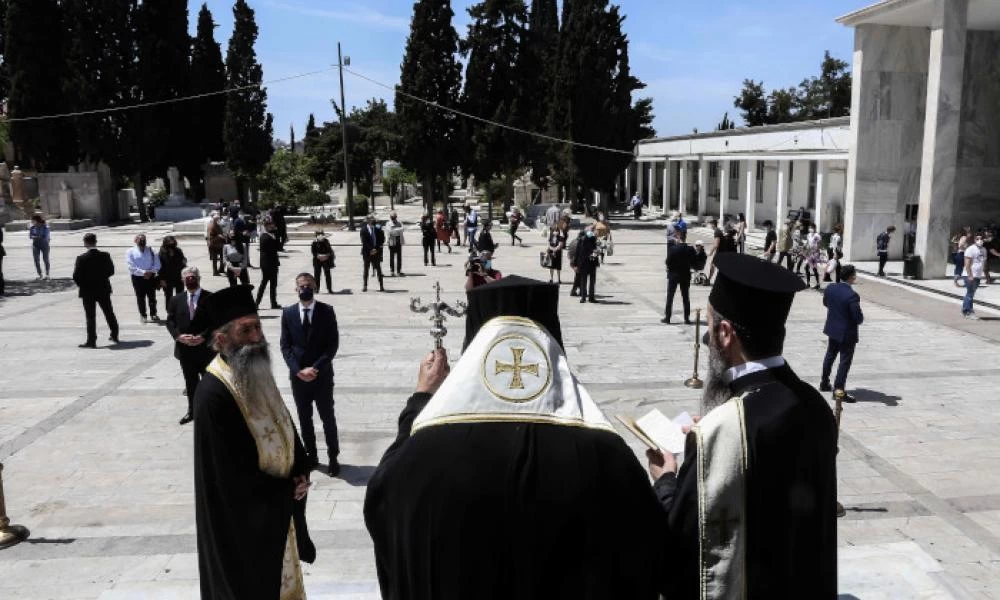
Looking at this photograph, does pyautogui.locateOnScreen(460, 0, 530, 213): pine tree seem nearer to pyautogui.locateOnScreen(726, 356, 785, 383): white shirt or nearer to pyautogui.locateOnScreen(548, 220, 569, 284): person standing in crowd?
pyautogui.locateOnScreen(548, 220, 569, 284): person standing in crowd

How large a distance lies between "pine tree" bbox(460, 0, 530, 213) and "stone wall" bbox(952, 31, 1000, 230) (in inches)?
828

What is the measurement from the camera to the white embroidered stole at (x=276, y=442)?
4.04 metres

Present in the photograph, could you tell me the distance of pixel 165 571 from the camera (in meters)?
5.28

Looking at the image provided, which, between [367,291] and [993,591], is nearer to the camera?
[993,591]

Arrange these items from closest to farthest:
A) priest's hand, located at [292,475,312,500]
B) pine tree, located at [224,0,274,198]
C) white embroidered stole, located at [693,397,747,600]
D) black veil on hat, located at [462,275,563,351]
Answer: black veil on hat, located at [462,275,563,351] → white embroidered stole, located at [693,397,747,600] → priest's hand, located at [292,475,312,500] → pine tree, located at [224,0,274,198]

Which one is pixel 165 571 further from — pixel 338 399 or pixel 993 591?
pixel 993 591

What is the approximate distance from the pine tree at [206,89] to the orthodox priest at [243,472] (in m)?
44.8

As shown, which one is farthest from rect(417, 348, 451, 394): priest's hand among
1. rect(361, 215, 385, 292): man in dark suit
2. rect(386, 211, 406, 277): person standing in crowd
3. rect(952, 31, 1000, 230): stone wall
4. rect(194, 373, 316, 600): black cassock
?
rect(952, 31, 1000, 230): stone wall

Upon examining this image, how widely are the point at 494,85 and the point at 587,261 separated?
26105 mm

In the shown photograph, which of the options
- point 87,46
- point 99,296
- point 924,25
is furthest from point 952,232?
point 87,46

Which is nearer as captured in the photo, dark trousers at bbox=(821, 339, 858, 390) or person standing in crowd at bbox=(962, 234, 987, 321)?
dark trousers at bbox=(821, 339, 858, 390)

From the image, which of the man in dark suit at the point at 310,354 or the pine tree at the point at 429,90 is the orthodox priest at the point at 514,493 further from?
the pine tree at the point at 429,90

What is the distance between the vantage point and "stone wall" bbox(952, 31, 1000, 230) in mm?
22047

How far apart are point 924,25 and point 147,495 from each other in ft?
74.2
